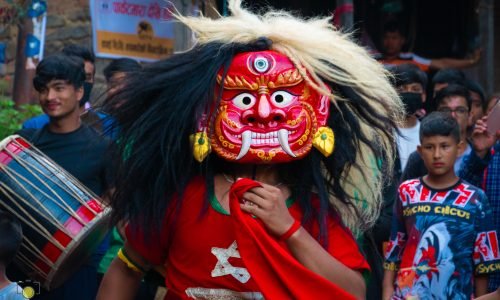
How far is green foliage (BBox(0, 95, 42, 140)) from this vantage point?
7.90 m

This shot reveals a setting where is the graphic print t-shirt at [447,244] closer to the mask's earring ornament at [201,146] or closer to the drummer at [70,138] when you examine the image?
the drummer at [70,138]

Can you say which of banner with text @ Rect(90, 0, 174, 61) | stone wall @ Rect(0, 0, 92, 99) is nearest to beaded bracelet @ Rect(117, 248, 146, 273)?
banner with text @ Rect(90, 0, 174, 61)

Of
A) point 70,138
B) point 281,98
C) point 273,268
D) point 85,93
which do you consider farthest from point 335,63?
point 85,93

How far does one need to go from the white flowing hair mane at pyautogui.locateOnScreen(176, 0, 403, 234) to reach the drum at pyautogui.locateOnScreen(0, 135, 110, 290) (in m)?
1.92

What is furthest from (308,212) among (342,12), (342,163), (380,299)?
(342,12)

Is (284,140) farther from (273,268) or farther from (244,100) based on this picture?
(273,268)

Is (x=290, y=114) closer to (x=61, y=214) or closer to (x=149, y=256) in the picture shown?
(x=149, y=256)

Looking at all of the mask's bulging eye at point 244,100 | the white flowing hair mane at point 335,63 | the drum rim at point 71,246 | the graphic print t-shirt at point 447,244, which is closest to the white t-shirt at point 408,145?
the graphic print t-shirt at point 447,244

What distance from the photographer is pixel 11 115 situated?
829cm

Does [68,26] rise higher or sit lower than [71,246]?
higher

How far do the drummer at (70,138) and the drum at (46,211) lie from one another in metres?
0.22

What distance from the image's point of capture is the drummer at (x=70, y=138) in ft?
20.5

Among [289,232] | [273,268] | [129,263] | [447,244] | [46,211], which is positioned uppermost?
[289,232]

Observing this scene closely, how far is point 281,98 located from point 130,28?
6.49 m
